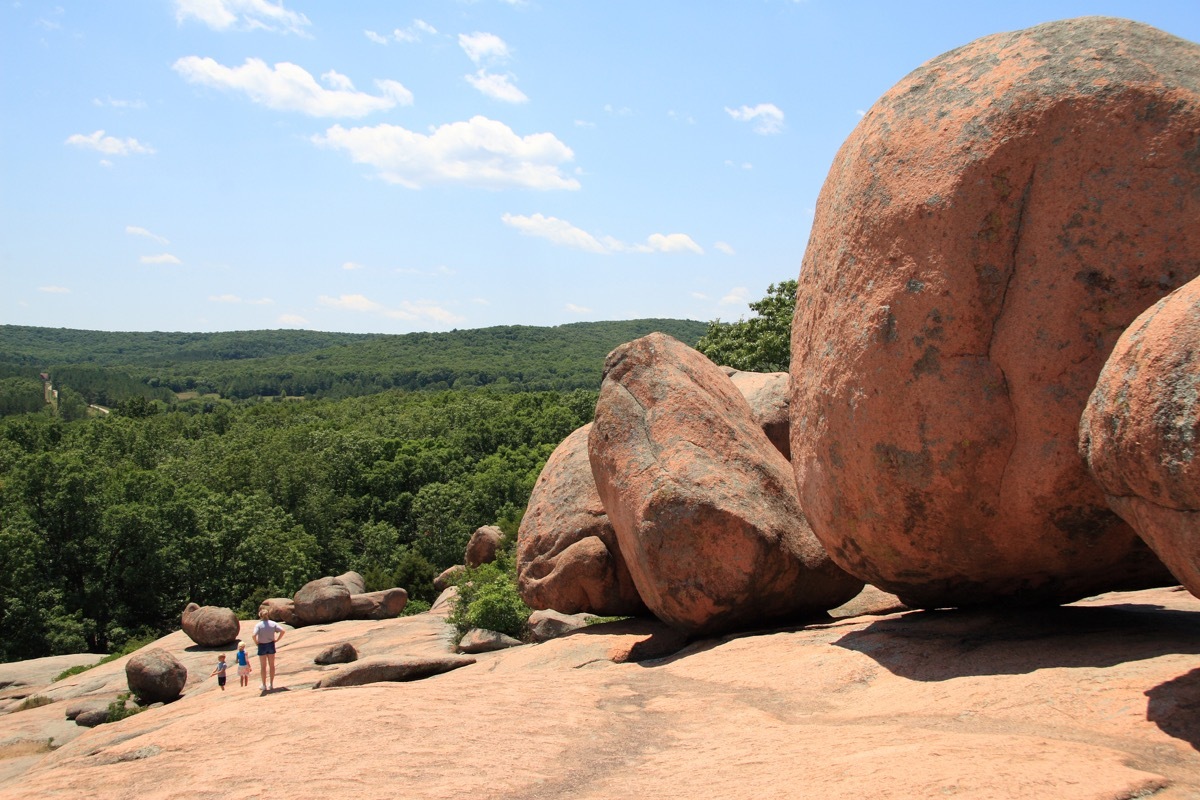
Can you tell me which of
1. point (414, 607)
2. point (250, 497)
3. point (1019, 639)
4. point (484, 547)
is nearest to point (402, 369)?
point (250, 497)

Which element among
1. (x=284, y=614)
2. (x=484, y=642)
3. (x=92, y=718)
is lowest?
(x=92, y=718)

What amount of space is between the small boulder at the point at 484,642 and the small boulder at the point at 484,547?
1489 cm

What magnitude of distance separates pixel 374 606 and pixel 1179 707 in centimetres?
2985

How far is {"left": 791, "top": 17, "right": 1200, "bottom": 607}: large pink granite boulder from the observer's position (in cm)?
812

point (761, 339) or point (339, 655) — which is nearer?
point (339, 655)

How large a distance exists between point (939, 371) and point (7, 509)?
4355 centimetres

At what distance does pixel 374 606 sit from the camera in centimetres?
3350

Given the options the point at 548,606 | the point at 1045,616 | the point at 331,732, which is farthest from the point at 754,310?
the point at 331,732

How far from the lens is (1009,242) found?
8516mm

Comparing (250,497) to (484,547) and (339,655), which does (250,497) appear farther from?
(339,655)

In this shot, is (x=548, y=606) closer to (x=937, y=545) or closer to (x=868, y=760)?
(x=937, y=545)

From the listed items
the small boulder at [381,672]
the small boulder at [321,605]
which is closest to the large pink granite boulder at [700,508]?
the small boulder at [381,672]

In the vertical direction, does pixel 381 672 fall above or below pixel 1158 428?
below

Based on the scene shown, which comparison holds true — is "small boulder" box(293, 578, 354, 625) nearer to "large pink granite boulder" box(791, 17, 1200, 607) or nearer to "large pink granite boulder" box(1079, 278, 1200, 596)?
"large pink granite boulder" box(791, 17, 1200, 607)
